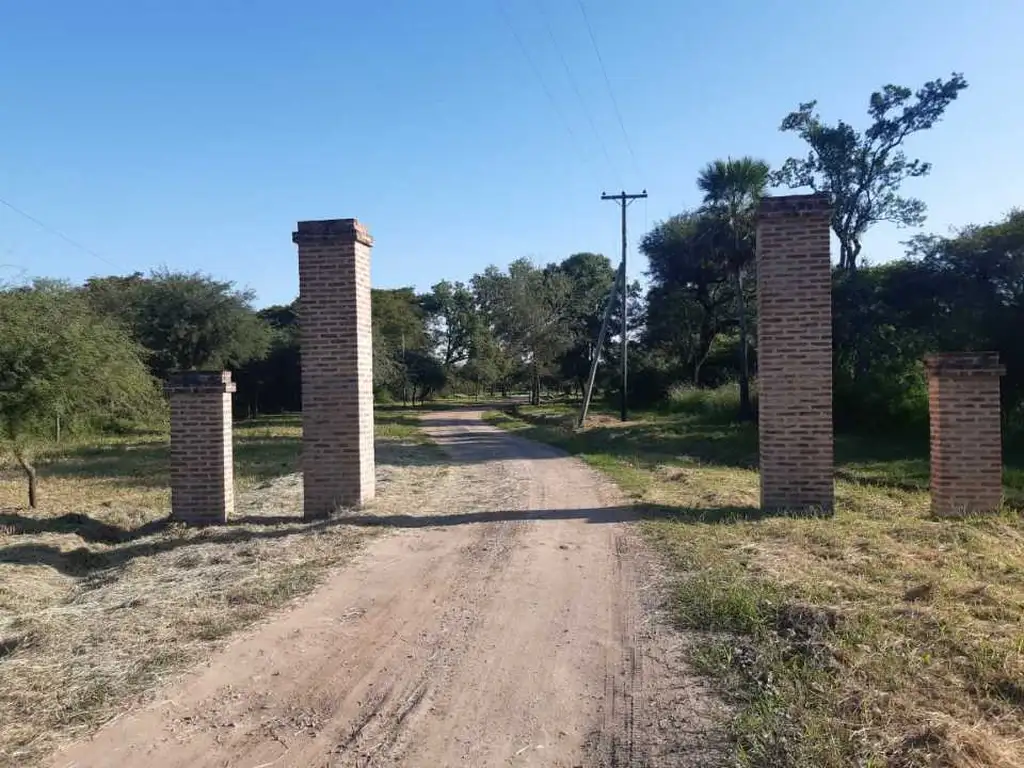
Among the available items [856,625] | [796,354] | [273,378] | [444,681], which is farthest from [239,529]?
[273,378]

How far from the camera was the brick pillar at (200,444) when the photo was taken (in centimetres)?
991

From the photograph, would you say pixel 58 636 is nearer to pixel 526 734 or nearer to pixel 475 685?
pixel 475 685

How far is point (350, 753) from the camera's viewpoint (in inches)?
143

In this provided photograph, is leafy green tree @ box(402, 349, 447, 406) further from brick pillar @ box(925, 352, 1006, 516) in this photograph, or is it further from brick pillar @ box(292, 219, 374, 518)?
brick pillar @ box(925, 352, 1006, 516)

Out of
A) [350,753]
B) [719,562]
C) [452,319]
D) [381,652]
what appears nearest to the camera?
[350,753]

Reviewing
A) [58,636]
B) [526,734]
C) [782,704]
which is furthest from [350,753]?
[58,636]

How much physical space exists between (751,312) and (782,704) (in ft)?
102

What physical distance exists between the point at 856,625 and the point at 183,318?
32723 millimetres

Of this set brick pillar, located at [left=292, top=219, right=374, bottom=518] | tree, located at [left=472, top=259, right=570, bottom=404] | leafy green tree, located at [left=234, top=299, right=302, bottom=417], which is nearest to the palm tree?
tree, located at [left=472, top=259, right=570, bottom=404]

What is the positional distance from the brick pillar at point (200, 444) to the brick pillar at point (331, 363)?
3.49 ft

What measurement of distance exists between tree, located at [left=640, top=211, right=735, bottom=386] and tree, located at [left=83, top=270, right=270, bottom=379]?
1817 centimetres

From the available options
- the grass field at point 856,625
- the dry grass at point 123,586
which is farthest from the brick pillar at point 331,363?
the grass field at point 856,625

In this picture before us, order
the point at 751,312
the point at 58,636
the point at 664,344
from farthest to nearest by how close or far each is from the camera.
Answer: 1. the point at 664,344
2. the point at 751,312
3. the point at 58,636

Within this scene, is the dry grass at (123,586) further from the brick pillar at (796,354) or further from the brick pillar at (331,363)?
the brick pillar at (796,354)
